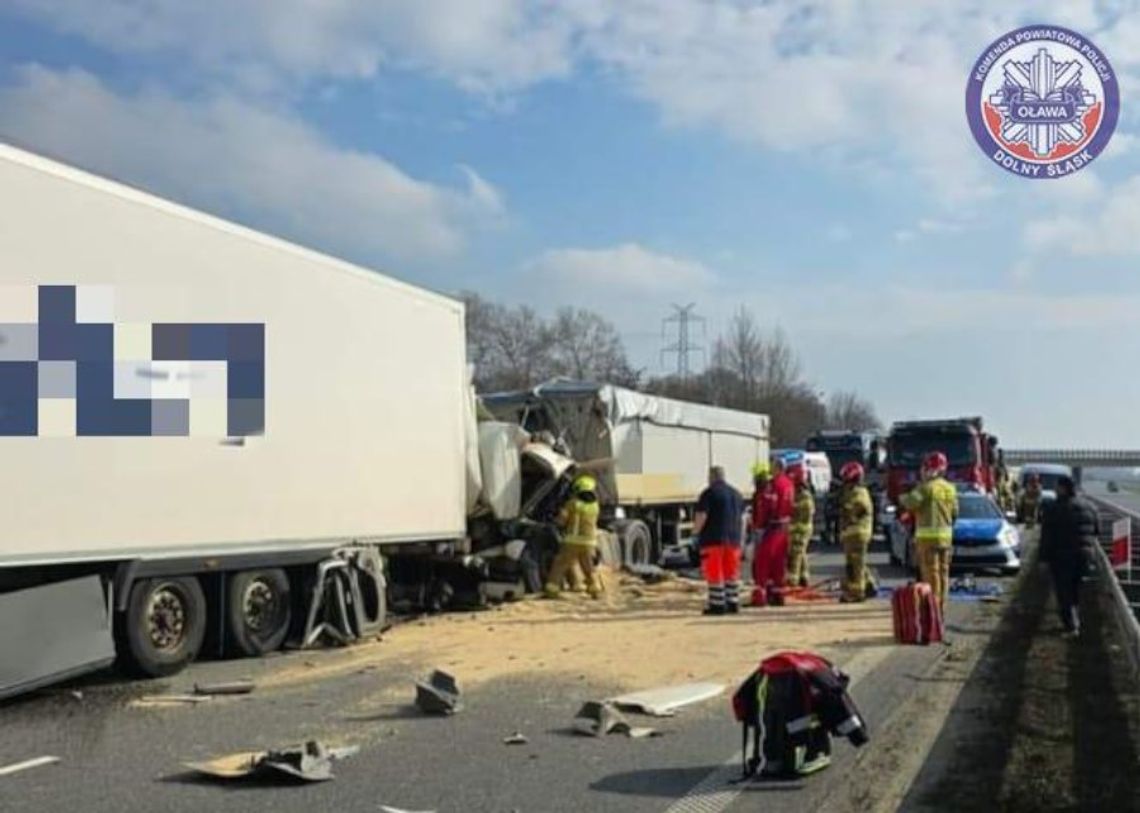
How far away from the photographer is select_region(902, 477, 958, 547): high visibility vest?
45.5 ft

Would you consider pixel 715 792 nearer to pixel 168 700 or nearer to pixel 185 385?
pixel 168 700

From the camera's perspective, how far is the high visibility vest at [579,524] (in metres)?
17.2

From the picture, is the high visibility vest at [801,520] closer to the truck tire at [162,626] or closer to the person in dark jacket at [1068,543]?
the person in dark jacket at [1068,543]

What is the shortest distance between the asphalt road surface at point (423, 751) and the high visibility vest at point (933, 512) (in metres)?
3.40

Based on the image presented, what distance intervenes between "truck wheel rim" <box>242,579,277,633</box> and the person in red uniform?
245 inches

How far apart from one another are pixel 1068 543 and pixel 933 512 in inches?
54.8

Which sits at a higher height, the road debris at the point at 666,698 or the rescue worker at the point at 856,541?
the rescue worker at the point at 856,541

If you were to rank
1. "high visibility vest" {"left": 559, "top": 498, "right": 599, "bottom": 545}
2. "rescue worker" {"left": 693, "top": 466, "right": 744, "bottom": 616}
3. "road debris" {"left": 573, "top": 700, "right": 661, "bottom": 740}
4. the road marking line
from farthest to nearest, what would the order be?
"high visibility vest" {"left": 559, "top": 498, "right": 599, "bottom": 545} → "rescue worker" {"left": 693, "top": 466, "right": 744, "bottom": 616} → "road debris" {"left": 573, "top": 700, "right": 661, "bottom": 740} → the road marking line

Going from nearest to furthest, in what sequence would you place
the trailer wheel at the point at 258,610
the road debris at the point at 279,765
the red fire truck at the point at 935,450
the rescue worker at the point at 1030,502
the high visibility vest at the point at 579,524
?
the road debris at the point at 279,765, the trailer wheel at the point at 258,610, the high visibility vest at the point at 579,524, the red fire truck at the point at 935,450, the rescue worker at the point at 1030,502

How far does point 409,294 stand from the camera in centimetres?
1394

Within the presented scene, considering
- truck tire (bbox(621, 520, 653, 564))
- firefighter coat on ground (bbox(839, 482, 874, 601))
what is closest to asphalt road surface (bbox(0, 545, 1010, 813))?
firefighter coat on ground (bbox(839, 482, 874, 601))

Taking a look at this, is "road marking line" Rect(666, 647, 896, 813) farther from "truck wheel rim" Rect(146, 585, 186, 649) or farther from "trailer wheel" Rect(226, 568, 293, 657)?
"trailer wheel" Rect(226, 568, 293, 657)

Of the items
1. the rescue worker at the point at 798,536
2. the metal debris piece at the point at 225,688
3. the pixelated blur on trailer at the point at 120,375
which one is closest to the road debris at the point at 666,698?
the metal debris piece at the point at 225,688

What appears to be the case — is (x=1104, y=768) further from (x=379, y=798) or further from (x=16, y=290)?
(x=16, y=290)
